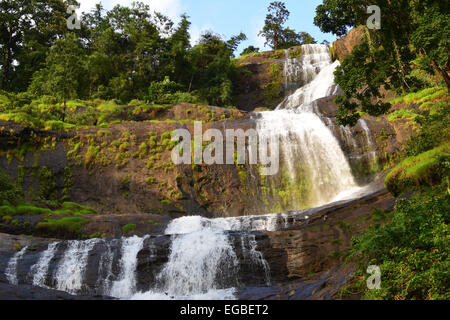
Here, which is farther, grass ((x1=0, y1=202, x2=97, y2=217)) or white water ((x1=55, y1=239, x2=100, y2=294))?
grass ((x1=0, y1=202, x2=97, y2=217))

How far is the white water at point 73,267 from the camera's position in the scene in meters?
12.6

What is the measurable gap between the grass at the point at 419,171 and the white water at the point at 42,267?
1165 cm

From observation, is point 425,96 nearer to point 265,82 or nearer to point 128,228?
point 128,228

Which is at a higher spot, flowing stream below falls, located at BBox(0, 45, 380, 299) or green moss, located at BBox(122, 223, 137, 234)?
green moss, located at BBox(122, 223, 137, 234)

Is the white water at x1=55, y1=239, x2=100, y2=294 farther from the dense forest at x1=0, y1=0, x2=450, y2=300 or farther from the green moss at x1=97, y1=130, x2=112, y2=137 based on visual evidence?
the green moss at x1=97, y1=130, x2=112, y2=137

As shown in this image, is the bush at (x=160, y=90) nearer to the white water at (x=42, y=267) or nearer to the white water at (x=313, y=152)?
the white water at (x=313, y=152)

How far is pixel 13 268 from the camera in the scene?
41.7ft

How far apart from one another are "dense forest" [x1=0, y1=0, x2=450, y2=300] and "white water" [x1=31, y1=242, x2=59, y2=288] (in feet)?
13.0

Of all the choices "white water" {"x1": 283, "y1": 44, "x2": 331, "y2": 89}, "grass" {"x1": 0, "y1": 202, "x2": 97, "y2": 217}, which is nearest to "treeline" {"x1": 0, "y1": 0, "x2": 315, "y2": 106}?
"white water" {"x1": 283, "y1": 44, "x2": 331, "y2": 89}

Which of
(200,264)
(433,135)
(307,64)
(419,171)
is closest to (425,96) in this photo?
(433,135)

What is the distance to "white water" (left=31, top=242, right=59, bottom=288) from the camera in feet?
41.1

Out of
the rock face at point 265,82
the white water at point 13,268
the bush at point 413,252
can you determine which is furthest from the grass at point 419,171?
the rock face at point 265,82

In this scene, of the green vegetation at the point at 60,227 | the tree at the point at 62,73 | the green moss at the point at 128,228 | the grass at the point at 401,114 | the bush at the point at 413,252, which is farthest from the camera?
the tree at the point at 62,73

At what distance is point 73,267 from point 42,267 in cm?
98
